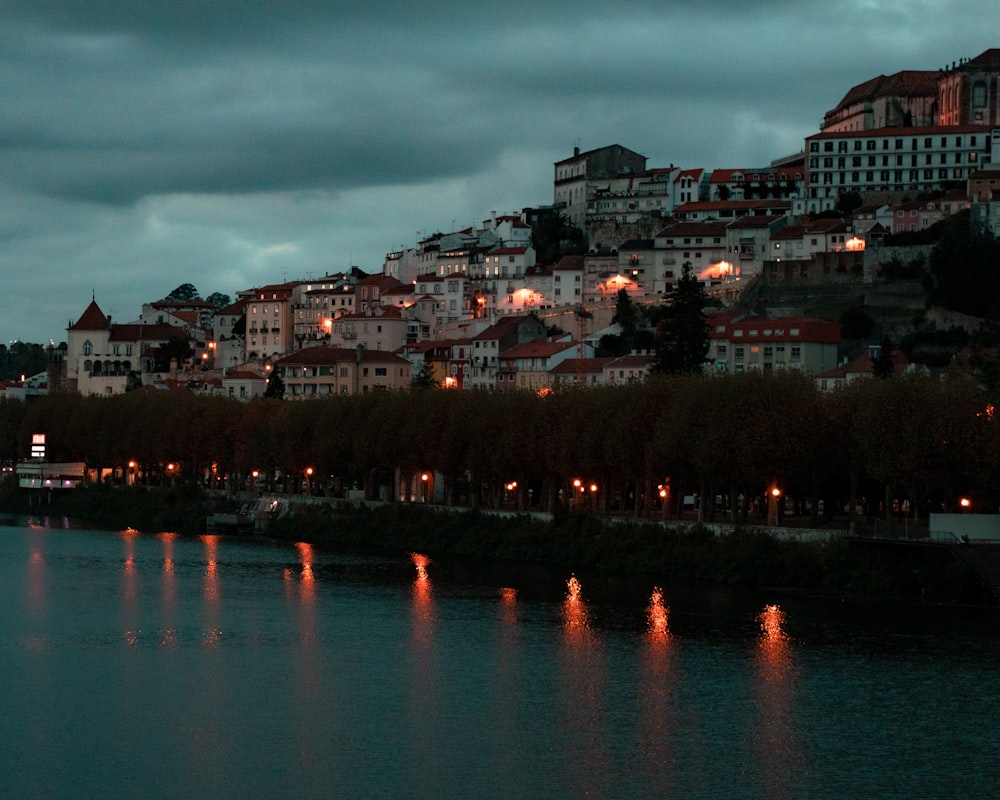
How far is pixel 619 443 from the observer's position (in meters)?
56.1

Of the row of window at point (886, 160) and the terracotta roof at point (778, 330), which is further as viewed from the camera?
the row of window at point (886, 160)

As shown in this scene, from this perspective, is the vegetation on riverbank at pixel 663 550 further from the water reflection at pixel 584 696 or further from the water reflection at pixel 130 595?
the water reflection at pixel 130 595

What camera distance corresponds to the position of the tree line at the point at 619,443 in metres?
49.2

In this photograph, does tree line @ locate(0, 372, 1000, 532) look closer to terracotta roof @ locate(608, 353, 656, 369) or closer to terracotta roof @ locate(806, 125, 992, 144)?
terracotta roof @ locate(608, 353, 656, 369)

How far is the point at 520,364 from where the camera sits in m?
98.7

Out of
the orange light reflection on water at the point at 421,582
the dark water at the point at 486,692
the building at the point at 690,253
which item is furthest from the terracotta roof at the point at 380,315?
the dark water at the point at 486,692

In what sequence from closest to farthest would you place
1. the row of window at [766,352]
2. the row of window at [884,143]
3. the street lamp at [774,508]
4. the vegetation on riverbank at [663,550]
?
the vegetation on riverbank at [663,550], the street lamp at [774,508], the row of window at [766,352], the row of window at [884,143]

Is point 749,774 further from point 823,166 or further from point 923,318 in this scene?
point 823,166

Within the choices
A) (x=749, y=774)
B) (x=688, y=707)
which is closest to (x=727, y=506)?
(x=688, y=707)

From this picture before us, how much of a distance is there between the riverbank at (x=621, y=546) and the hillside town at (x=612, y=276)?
21600 millimetres

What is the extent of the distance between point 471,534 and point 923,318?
118 feet

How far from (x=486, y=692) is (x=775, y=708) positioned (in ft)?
19.4

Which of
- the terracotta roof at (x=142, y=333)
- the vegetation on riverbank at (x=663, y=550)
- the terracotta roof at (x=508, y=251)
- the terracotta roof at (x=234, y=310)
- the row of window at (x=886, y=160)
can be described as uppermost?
the row of window at (x=886, y=160)

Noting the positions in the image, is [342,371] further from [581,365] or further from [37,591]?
[37,591]
